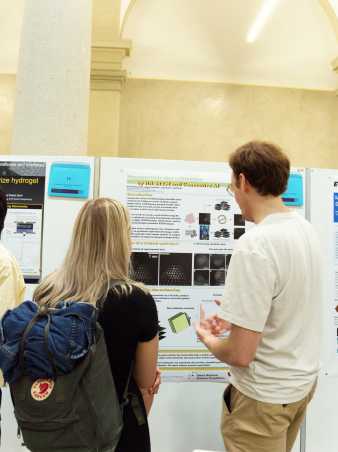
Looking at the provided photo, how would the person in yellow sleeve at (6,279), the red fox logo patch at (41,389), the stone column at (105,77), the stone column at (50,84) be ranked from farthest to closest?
the stone column at (105,77)
the stone column at (50,84)
the person in yellow sleeve at (6,279)
the red fox logo patch at (41,389)

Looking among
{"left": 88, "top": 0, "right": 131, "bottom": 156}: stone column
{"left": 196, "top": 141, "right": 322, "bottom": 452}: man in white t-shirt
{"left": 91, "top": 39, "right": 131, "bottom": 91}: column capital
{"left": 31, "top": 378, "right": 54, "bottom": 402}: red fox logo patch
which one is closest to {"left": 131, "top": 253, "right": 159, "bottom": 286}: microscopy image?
{"left": 196, "top": 141, "right": 322, "bottom": 452}: man in white t-shirt

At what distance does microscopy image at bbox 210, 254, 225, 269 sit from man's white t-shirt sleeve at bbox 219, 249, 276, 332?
1055 millimetres

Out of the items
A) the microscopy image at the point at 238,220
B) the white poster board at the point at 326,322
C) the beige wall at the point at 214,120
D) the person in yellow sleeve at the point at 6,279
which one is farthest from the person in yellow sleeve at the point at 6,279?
the beige wall at the point at 214,120

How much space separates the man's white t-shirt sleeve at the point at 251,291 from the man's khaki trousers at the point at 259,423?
0.28m

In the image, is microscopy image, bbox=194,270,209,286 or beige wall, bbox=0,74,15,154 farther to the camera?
beige wall, bbox=0,74,15,154

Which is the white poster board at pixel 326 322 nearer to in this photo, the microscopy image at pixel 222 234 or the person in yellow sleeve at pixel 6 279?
the microscopy image at pixel 222 234

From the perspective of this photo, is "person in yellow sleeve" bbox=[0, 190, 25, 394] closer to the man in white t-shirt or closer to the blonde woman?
the blonde woman

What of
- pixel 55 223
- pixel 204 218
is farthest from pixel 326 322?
pixel 55 223

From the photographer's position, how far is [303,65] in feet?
22.6

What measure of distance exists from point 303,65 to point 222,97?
1.51 metres

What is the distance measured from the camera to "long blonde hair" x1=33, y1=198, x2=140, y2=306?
49.4 inches

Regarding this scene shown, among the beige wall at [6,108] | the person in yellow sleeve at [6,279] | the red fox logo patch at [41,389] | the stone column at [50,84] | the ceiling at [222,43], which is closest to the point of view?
the red fox logo patch at [41,389]

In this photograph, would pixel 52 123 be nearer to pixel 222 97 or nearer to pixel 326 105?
pixel 222 97

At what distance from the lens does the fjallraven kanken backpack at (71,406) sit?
112 centimetres
